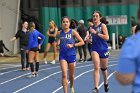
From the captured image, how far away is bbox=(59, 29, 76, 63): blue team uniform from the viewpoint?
931 centimetres

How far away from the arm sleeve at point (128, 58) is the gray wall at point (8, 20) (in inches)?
848

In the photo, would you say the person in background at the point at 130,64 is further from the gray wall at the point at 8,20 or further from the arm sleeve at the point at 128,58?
the gray wall at the point at 8,20

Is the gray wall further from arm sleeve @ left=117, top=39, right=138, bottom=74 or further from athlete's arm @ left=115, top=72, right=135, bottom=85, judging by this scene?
arm sleeve @ left=117, top=39, right=138, bottom=74

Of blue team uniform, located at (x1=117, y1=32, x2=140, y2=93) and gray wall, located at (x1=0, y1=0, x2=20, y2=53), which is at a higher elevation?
gray wall, located at (x1=0, y1=0, x2=20, y2=53)

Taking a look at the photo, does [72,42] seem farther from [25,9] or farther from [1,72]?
[25,9]

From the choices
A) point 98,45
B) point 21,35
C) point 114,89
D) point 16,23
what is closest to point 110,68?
point 21,35

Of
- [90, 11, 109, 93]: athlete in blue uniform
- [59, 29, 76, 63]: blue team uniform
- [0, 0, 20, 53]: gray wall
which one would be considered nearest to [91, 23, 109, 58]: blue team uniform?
[90, 11, 109, 93]: athlete in blue uniform

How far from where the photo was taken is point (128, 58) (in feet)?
10.2

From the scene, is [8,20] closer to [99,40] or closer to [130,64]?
[99,40]

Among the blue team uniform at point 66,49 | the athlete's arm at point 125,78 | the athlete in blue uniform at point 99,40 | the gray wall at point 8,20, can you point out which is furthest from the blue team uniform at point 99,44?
the gray wall at point 8,20

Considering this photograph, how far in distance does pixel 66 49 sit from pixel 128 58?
20.6 ft

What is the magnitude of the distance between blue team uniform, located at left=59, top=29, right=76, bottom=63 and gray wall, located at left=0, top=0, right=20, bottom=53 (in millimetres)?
15294

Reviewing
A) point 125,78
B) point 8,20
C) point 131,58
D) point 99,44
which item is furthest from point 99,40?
point 8,20

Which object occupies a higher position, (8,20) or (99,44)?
(8,20)
